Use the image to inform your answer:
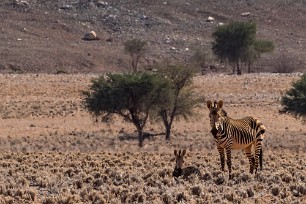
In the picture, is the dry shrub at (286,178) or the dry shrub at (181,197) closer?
the dry shrub at (181,197)

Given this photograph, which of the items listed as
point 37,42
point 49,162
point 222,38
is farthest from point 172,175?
point 37,42

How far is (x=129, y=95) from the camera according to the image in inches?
1738

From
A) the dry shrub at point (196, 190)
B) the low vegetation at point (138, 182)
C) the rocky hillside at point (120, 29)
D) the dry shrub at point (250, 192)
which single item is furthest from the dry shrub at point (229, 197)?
the rocky hillside at point (120, 29)

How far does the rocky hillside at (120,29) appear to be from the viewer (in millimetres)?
107688

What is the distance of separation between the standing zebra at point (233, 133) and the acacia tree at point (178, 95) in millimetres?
25352

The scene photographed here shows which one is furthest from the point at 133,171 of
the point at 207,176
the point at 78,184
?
the point at 78,184

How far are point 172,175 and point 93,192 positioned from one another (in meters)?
2.99

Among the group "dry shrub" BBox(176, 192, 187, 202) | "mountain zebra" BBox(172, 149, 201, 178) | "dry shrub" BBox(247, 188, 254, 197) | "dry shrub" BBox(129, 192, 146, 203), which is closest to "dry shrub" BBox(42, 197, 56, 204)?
"dry shrub" BBox(129, 192, 146, 203)

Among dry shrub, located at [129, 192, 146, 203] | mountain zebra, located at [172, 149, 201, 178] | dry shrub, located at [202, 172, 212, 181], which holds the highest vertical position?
mountain zebra, located at [172, 149, 201, 178]

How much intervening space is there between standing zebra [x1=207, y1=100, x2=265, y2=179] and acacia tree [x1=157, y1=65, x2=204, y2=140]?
25.4 m

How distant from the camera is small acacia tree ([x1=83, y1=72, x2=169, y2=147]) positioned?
43.9 metres

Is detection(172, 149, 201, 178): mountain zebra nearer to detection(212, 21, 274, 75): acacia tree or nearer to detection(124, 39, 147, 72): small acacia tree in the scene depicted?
detection(212, 21, 274, 75): acacia tree

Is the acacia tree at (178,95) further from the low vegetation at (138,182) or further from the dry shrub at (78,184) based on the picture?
the dry shrub at (78,184)

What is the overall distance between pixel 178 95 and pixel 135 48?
5500 centimetres
